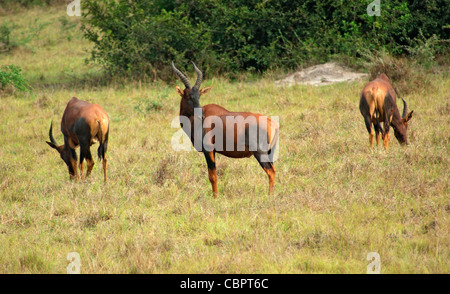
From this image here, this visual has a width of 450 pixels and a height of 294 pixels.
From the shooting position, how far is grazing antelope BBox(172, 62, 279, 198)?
7.41 metres

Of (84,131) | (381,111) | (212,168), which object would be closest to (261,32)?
(381,111)

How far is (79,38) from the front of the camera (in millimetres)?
24875

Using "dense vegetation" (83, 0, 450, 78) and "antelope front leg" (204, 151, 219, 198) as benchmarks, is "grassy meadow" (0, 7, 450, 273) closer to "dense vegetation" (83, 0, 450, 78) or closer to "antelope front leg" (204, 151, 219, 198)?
"antelope front leg" (204, 151, 219, 198)

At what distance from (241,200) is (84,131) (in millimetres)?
2895

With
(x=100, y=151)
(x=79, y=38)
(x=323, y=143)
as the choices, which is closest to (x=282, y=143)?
(x=323, y=143)

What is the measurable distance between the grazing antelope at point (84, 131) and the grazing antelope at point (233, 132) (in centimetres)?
170

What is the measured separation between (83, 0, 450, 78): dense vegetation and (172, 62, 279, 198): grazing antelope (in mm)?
9462

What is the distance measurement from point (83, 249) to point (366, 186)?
12.9ft

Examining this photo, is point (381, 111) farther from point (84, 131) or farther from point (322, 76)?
point (322, 76)

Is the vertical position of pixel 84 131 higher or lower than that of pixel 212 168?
higher

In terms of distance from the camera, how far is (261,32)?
17859 millimetres

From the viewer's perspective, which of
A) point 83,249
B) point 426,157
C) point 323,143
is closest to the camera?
point 83,249

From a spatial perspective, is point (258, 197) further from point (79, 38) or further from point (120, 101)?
point (79, 38)

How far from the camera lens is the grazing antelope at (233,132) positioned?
741 cm
